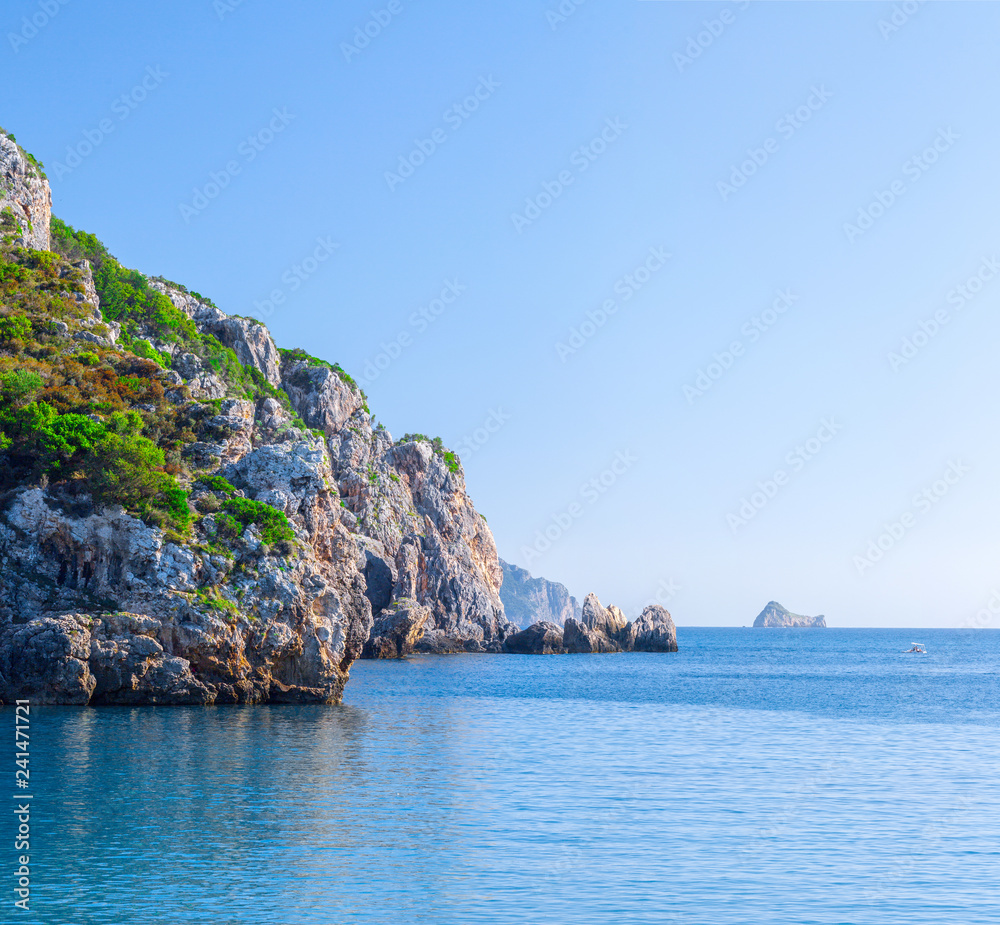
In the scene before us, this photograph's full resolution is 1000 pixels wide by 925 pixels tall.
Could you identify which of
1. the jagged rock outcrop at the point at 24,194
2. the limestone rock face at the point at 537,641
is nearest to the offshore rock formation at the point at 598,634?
the limestone rock face at the point at 537,641

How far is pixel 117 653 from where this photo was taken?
4662cm

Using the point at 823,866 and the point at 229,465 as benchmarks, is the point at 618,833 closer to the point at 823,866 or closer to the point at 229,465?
the point at 823,866

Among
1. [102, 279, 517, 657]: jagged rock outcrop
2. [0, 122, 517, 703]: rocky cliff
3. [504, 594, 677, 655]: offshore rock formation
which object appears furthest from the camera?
[504, 594, 677, 655]: offshore rock formation

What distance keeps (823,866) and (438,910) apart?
9866 mm

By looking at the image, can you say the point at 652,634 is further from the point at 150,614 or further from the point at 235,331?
the point at 150,614

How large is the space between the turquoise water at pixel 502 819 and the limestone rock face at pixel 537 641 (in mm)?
89225

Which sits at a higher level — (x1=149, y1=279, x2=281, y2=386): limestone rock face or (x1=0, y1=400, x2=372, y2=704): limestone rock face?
(x1=149, y1=279, x2=281, y2=386): limestone rock face

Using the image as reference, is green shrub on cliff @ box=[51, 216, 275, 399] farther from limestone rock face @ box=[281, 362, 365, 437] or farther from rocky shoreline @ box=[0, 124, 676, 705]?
limestone rock face @ box=[281, 362, 365, 437]

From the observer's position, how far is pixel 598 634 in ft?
474

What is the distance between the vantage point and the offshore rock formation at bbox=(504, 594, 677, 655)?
142875mm

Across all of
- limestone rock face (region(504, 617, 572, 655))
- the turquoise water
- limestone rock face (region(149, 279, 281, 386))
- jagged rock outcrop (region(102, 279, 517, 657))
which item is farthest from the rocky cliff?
limestone rock face (region(504, 617, 572, 655))

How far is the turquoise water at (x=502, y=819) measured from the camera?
18.9m

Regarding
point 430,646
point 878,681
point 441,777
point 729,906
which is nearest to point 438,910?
point 729,906

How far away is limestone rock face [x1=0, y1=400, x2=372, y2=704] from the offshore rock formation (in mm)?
90627
